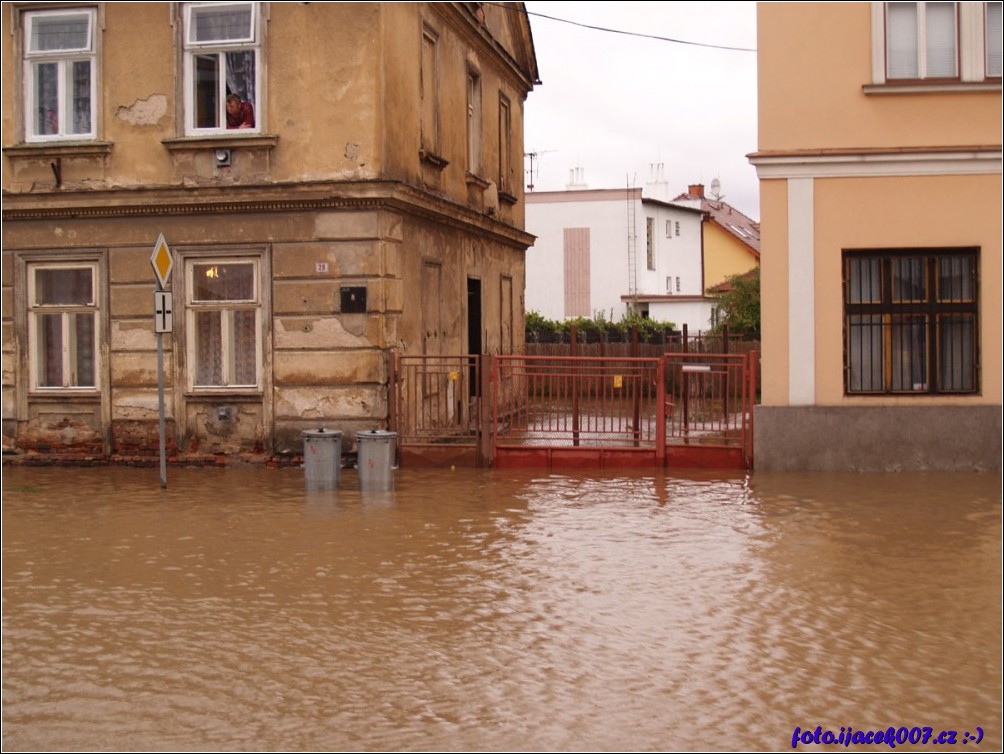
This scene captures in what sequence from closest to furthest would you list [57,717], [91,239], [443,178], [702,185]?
[57,717] → [91,239] → [443,178] → [702,185]

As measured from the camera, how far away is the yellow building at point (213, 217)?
17.9m

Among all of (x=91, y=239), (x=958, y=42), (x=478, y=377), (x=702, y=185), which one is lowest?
(x=478, y=377)

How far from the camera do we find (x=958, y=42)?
1653 centimetres

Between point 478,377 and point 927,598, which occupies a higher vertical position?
point 478,377

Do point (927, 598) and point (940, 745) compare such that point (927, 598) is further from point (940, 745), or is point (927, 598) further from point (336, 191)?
point (336, 191)

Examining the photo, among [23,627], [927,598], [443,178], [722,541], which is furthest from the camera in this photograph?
[443,178]

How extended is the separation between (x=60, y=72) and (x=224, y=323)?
14.6 ft

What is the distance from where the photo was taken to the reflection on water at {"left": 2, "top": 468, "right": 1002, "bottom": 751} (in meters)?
6.43

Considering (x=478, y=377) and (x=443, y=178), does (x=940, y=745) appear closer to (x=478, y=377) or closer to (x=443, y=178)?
(x=478, y=377)

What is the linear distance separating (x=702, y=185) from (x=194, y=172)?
177ft

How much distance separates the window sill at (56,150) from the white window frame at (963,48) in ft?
34.8

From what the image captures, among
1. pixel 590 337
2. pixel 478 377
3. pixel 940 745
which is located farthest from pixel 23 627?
pixel 590 337

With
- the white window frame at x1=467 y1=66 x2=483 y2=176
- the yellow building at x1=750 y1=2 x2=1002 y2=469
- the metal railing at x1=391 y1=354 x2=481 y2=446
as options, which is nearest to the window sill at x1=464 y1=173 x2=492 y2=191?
the white window frame at x1=467 y1=66 x2=483 y2=176

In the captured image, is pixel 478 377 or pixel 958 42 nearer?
pixel 958 42
